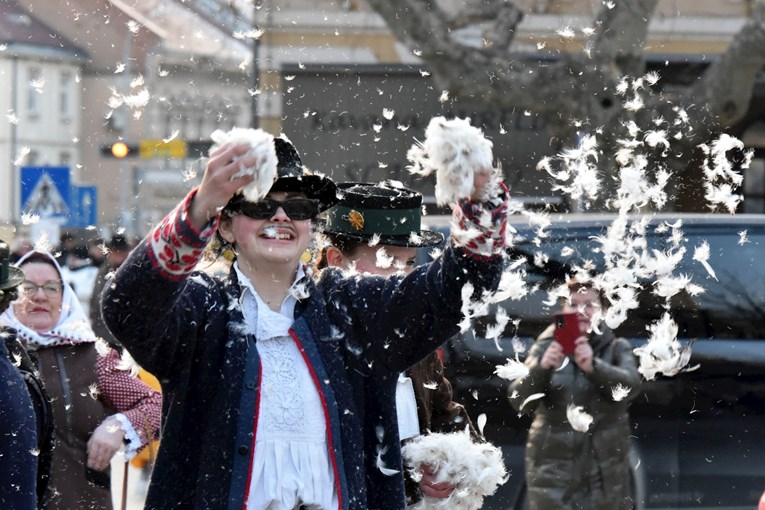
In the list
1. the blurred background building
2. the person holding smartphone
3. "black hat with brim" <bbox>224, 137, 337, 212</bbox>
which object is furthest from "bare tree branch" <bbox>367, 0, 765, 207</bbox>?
"black hat with brim" <bbox>224, 137, 337, 212</bbox>

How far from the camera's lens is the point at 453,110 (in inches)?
494

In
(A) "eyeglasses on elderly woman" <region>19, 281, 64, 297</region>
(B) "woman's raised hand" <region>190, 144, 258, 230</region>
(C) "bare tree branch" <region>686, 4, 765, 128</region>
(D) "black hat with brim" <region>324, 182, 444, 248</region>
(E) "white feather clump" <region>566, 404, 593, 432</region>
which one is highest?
(C) "bare tree branch" <region>686, 4, 765, 128</region>

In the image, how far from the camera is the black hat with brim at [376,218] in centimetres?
422

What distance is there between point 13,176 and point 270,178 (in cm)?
3469

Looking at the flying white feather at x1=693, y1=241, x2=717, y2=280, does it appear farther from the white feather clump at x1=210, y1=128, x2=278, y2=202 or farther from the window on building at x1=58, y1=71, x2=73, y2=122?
the window on building at x1=58, y1=71, x2=73, y2=122

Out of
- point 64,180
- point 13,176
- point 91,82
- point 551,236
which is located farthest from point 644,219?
point 91,82

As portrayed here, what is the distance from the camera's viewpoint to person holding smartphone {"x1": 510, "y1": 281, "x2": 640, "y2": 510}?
6.20 m

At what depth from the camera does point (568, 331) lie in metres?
6.12

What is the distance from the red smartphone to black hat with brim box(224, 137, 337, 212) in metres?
2.94

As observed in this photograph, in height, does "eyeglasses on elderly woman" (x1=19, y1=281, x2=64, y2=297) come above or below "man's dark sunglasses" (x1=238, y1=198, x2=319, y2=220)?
above

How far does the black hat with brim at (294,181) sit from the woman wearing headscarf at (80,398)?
1.99m

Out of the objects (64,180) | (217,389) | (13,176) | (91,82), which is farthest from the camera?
(91,82)

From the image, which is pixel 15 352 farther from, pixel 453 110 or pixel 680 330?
pixel 453 110

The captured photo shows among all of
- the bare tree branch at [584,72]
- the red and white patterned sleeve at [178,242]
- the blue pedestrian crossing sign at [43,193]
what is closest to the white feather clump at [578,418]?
the red and white patterned sleeve at [178,242]
